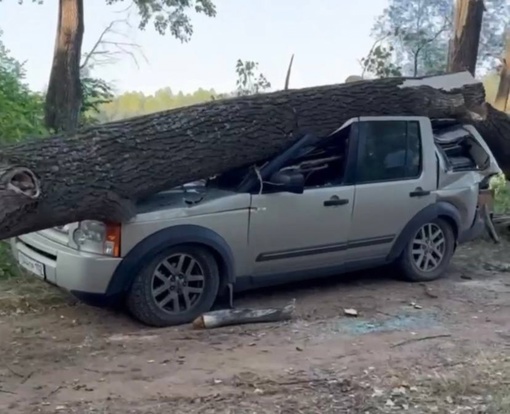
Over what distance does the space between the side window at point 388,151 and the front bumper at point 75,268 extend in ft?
8.77

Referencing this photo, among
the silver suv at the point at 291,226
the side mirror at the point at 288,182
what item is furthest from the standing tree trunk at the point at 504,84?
the side mirror at the point at 288,182

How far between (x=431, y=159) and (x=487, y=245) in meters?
2.97

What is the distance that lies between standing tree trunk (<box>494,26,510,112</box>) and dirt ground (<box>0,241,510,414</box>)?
12.7 metres

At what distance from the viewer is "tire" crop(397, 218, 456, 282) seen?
812cm

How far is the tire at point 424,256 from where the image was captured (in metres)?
8.12

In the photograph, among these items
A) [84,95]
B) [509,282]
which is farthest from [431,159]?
[84,95]

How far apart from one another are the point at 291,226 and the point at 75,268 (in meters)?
1.98

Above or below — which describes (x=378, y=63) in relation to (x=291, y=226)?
above

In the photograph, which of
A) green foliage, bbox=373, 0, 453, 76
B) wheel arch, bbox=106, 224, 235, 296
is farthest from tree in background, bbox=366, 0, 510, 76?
wheel arch, bbox=106, 224, 235, 296

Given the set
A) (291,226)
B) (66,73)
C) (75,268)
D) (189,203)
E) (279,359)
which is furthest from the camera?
(66,73)

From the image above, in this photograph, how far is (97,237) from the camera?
6328 millimetres

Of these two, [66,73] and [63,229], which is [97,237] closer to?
[63,229]

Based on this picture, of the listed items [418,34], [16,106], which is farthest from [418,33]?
[16,106]

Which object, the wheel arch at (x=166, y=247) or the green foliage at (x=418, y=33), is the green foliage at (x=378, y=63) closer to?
the green foliage at (x=418, y=33)
